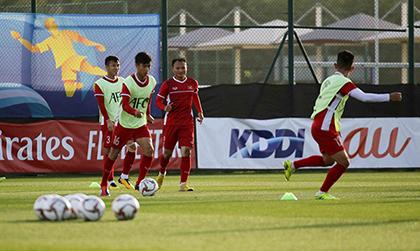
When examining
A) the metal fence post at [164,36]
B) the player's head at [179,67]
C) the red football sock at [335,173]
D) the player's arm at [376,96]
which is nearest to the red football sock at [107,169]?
the player's head at [179,67]

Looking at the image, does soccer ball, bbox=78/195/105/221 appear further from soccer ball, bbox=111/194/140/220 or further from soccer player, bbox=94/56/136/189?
soccer player, bbox=94/56/136/189

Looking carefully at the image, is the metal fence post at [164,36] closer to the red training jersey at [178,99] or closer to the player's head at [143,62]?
the red training jersey at [178,99]

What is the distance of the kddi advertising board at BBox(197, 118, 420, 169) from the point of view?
26.1 metres

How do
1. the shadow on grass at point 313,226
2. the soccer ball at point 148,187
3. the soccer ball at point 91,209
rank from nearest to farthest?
the shadow on grass at point 313,226
the soccer ball at point 91,209
the soccer ball at point 148,187

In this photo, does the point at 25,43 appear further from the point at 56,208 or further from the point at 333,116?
the point at 56,208

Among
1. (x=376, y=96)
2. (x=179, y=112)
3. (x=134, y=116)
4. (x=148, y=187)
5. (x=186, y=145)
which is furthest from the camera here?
(x=179, y=112)

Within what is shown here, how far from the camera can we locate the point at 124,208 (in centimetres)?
1220

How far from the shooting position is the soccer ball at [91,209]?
1209 centimetres

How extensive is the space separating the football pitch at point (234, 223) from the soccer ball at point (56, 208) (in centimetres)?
15

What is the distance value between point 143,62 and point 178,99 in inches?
66.9

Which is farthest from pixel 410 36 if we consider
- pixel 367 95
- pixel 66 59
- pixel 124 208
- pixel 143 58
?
pixel 124 208

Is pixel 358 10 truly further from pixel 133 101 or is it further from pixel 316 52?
pixel 133 101

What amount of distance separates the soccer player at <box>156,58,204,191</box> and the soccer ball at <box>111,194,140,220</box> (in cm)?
679

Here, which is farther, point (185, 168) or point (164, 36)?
point (164, 36)
